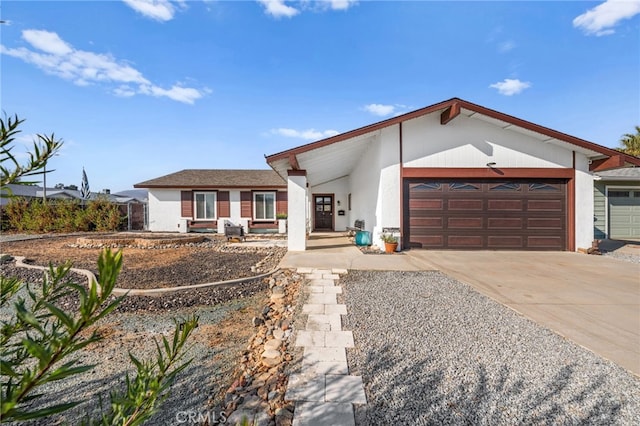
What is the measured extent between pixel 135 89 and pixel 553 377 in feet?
41.8

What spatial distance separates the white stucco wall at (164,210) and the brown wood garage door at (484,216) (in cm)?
1270

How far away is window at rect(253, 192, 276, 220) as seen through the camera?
14.5 metres

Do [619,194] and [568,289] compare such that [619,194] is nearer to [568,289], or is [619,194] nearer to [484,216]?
[484,216]

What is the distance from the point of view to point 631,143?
671 inches

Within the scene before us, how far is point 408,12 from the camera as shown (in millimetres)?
8062

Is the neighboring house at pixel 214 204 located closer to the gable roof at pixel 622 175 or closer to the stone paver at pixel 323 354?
the stone paver at pixel 323 354

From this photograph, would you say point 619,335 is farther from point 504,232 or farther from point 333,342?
point 504,232

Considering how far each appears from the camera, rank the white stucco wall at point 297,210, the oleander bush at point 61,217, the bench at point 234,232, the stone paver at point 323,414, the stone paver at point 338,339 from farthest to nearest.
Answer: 1. the oleander bush at point 61,217
2. the bench at point 234,232
3. the white stucco wall at point 297,210
4. the stone paver at point 338,339
5. the stone paver at point 323,414

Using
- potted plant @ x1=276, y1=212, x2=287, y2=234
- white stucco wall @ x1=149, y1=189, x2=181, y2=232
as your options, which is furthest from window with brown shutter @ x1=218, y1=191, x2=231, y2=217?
potted plant @ x1=276, y1=212, x2=287, y2=234

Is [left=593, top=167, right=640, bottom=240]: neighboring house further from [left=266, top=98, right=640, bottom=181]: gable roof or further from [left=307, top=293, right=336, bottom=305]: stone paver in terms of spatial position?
[left=307, top=293, right=336, bottom=305]: stone paver

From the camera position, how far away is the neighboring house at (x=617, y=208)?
11242 millimetres

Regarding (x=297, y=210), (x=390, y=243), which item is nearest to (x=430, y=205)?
(x=390, y=243)

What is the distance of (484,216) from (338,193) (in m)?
8.02

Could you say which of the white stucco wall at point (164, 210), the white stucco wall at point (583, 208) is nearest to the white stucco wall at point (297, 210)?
the white stucco wall at point (583, 208)
